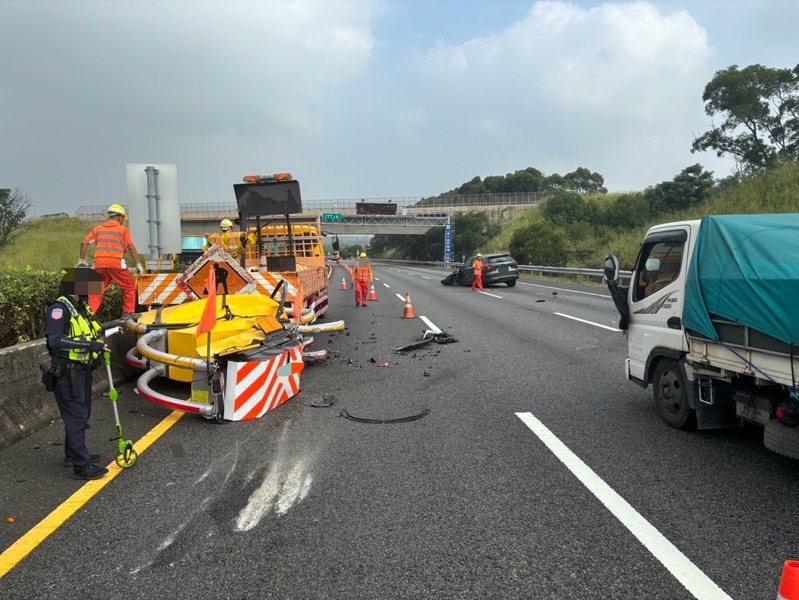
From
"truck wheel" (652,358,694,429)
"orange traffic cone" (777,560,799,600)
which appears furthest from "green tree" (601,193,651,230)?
"orange traffic cone" (777,560,799,600)

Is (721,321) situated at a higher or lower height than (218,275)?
lower

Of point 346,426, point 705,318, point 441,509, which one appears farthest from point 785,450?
point 346,426

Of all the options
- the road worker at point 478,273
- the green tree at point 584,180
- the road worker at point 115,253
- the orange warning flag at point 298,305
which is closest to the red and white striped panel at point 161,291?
the road worker at point 115,253

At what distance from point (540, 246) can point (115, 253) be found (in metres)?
36.4

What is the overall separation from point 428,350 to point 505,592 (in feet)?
23.6

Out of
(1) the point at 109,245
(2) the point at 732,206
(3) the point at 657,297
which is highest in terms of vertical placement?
(2) the point at 732,206

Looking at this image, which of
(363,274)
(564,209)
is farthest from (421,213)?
(363,274)

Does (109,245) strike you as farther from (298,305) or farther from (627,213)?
(627,213)

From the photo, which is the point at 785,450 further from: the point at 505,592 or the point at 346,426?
the point at 346,426

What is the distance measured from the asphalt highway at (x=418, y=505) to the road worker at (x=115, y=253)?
2.47 m

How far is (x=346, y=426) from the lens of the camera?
5.54 m

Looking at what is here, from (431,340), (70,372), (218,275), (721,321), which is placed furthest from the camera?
(431,340)

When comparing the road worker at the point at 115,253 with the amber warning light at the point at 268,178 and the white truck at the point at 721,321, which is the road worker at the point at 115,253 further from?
the white truck at the point at 721,321

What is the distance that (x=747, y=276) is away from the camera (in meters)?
4.00
